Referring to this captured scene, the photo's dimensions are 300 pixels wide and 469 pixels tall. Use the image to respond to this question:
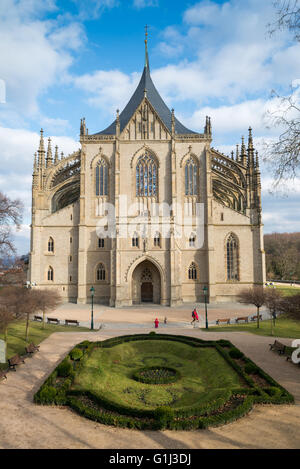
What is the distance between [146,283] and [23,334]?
19.4m

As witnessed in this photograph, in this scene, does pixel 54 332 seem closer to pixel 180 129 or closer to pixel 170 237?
pixel 170 237

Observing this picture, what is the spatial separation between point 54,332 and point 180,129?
31.7 m

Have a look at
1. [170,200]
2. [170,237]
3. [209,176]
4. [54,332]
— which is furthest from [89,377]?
[209,176]

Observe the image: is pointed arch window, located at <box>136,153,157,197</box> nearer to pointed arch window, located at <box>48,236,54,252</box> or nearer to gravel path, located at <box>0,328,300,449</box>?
pointed arch window, located at <box>48,236,54,252</box>

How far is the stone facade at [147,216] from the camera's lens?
3741cm

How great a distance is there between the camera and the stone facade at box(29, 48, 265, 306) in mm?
37406

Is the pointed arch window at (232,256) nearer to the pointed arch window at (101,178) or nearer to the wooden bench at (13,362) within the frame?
the pointed arch window at (101,178)

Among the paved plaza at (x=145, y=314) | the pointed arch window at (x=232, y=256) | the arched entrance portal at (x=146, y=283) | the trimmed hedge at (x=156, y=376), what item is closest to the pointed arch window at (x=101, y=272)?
the paved plaza at (x=145, y=314)

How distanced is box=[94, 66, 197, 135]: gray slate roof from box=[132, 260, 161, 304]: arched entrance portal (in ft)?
63.5

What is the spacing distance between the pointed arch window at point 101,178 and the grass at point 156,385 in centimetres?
2367

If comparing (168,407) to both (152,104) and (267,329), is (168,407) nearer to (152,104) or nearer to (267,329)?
(267,329)

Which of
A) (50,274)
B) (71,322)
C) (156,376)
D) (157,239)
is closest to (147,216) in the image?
→ (157,239)

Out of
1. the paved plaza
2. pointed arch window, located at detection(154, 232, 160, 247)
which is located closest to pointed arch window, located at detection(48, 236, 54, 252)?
the paved plaza
